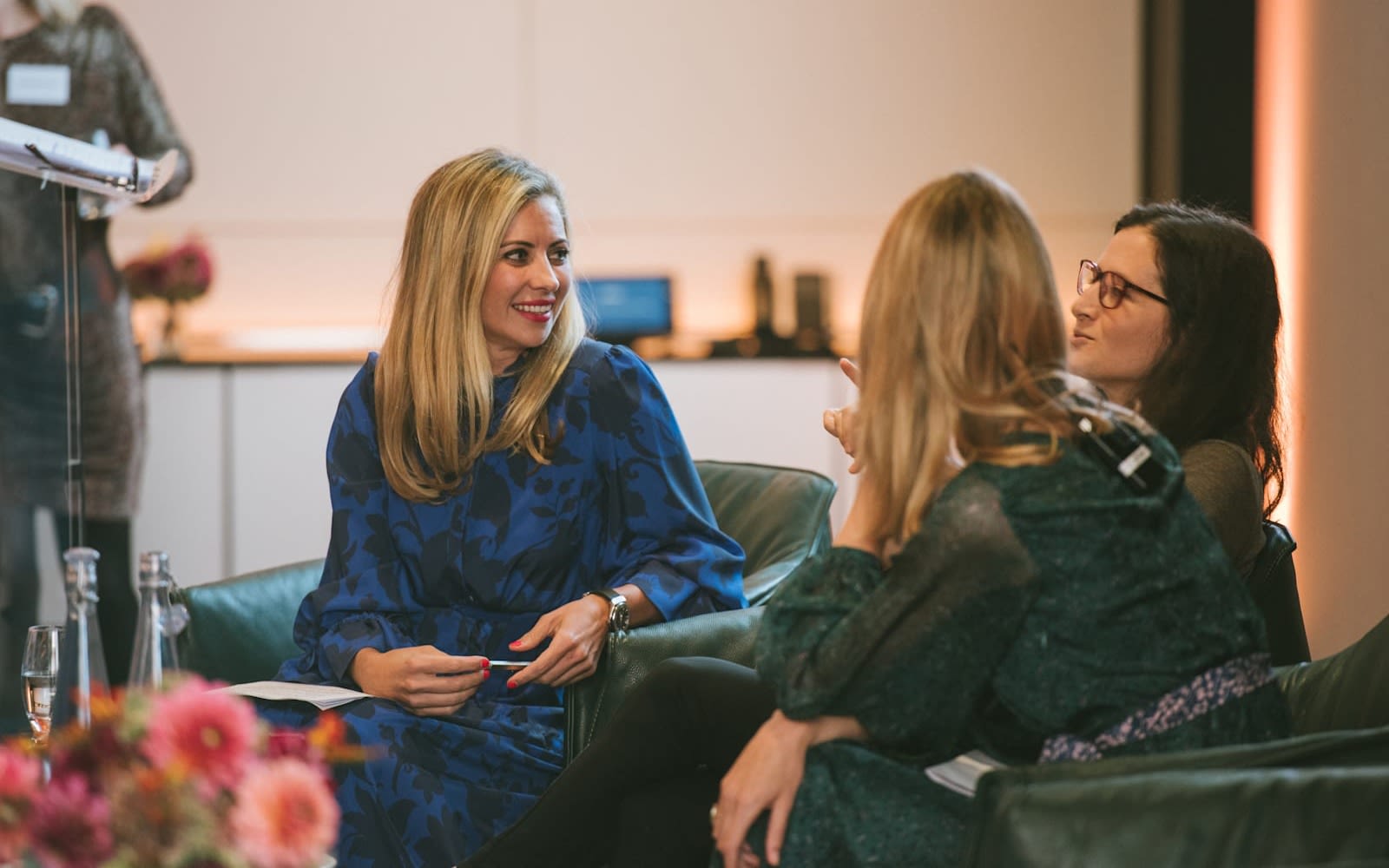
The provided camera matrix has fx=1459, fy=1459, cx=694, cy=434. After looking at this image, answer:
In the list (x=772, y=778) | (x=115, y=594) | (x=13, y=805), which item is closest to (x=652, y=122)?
(x=115, y=594)

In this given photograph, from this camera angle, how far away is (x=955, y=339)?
1433mm

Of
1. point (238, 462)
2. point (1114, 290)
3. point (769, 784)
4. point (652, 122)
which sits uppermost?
point (652, 122)

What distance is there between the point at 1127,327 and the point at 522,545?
0.94 m

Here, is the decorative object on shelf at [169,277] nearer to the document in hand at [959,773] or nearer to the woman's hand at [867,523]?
the woman's hand at [867,523]

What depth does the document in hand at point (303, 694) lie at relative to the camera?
6.64 feet

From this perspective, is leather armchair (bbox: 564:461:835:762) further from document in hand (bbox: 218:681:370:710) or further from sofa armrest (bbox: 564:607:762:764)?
document in hand (bbox: 218:681:370:710)

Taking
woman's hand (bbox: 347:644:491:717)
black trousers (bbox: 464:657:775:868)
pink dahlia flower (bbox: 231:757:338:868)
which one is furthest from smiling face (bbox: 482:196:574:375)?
pink dahlia flower (bbox: 231:757:338:868)

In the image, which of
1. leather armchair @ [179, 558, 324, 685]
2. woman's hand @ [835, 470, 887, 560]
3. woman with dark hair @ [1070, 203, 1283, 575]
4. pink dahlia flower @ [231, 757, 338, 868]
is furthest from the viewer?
leather armchair @ [179, 558, 324, 685]

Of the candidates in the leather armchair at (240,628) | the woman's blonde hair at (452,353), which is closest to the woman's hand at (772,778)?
the woman's blonde hair at (452,353)

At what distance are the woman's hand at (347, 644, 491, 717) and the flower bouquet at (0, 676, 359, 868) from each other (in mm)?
1001

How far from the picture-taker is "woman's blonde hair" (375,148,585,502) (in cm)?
227

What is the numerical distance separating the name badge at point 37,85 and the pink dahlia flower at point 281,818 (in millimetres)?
3614

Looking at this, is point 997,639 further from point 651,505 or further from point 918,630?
point 651,505

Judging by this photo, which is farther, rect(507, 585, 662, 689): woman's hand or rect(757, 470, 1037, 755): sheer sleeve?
rect(507, 585, 662, 689): woman's hand
